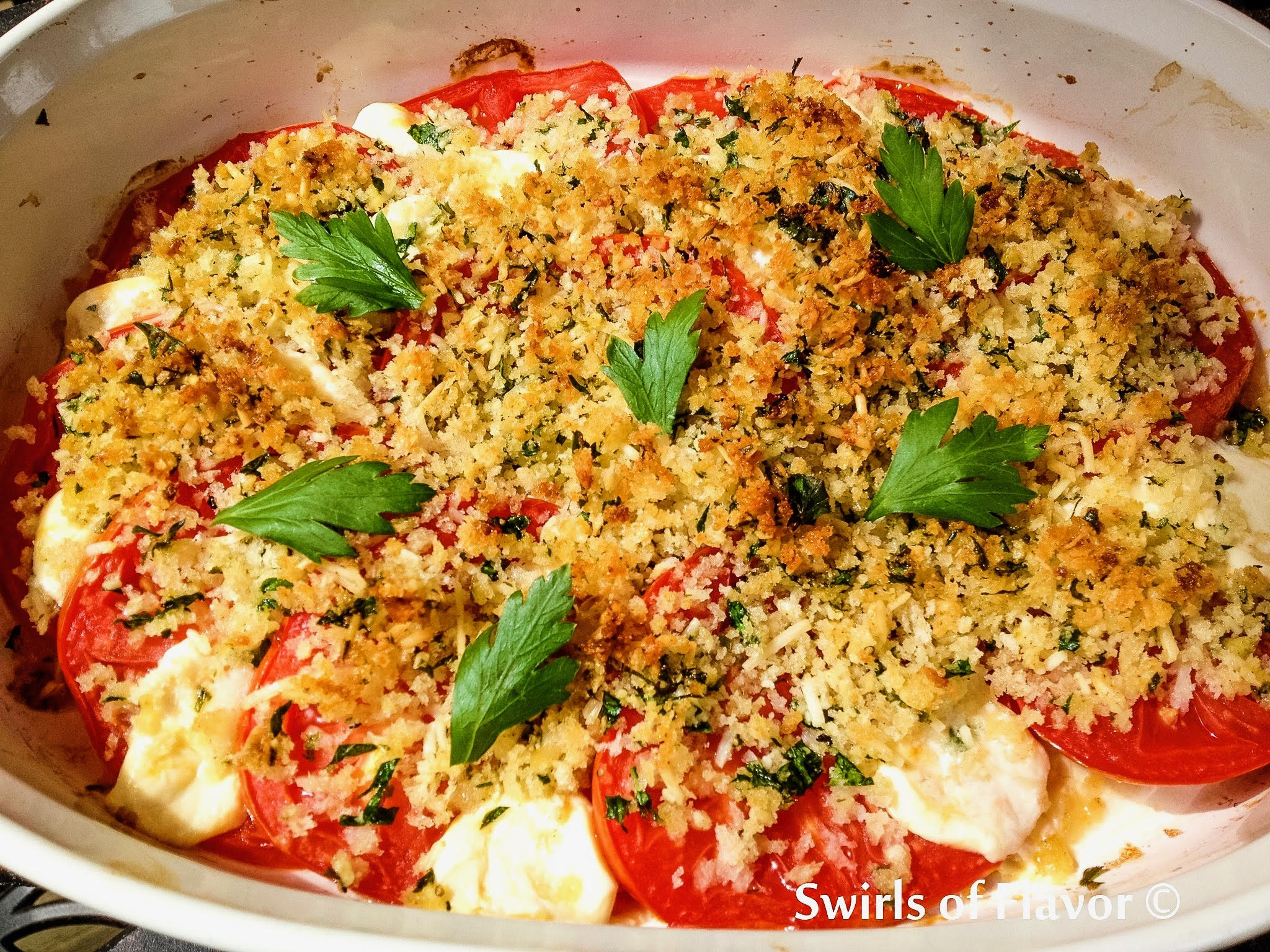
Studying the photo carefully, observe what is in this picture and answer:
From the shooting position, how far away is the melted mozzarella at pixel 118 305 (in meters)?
1.98

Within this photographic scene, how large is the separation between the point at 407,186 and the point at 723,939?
186cm

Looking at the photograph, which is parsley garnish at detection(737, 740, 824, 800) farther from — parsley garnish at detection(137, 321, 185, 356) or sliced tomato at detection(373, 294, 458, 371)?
parsley garnish at detection(137, 321, 185, 356)

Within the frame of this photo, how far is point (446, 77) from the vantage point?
96.7 inches

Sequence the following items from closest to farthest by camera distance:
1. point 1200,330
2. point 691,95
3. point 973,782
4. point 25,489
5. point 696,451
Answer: point 973,782
point 696,451
point 25,489
point 1200,330
point 691,95

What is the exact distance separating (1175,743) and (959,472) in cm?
70

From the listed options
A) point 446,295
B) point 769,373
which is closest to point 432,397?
point 446,295

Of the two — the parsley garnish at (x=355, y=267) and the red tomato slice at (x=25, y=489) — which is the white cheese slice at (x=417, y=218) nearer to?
the parsley garnish at (x=355, y=267)

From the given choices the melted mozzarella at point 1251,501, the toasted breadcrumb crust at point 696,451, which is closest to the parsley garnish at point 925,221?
the toasted breadcrumb crust at point 696,451

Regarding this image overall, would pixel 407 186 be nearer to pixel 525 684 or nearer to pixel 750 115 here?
pixel 750 115

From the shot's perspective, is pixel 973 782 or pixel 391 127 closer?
pixel 973 782

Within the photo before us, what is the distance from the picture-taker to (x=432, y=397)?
71.6 inches

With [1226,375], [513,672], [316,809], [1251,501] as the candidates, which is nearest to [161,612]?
[316,809]

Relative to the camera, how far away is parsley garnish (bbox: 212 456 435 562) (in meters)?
1.62

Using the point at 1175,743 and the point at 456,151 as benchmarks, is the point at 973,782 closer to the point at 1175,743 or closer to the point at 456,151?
the point at 1175,743
